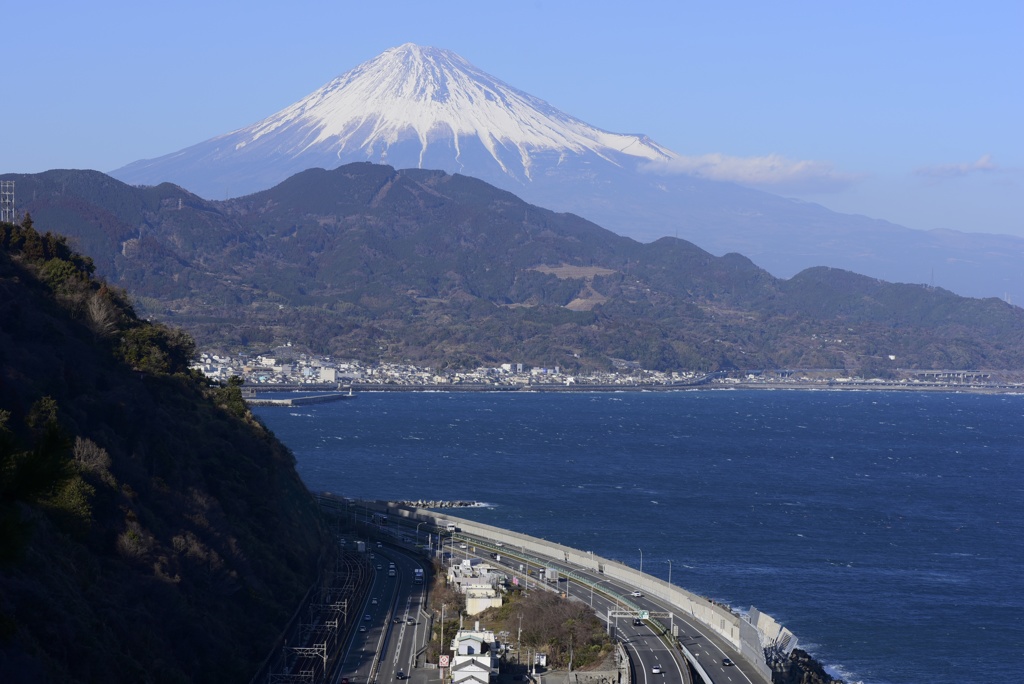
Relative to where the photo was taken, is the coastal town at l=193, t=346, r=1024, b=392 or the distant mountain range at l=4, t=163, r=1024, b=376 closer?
the coastal town at l=193, t=346, r=1024, b=392

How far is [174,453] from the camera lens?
21219 millimetres

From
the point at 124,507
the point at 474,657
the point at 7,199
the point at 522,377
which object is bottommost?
the point at 474,657

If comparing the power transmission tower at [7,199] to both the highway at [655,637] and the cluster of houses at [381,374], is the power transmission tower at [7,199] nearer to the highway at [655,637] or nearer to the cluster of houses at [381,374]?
the highway at [655,637]

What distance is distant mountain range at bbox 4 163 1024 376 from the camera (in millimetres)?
117312

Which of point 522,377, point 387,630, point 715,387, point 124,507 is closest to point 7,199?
point 387,630

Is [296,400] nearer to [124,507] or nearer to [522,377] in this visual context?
[522,377]

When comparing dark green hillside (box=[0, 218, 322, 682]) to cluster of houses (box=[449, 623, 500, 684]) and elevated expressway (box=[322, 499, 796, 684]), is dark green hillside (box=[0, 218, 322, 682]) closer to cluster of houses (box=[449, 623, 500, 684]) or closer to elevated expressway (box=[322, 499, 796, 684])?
cluster of houses (box=[449, 623, 500, 684])

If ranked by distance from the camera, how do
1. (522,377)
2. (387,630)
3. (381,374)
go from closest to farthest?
(387,630)
(381,374)
(522,377)

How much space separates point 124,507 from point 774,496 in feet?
90.2

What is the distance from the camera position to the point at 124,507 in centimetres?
1772

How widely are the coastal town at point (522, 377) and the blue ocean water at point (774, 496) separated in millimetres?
12233

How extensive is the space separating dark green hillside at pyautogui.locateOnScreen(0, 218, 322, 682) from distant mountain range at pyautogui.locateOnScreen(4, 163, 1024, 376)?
7432 centimetres

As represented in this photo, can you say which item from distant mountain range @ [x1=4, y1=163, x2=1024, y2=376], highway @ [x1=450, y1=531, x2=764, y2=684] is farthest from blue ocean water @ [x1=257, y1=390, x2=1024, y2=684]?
distant mountain range @ [x1=4, y1=163, x2=1024, y2=376]

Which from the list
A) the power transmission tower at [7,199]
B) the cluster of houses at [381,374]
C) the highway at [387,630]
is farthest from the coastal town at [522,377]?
the highway at [387,630]
